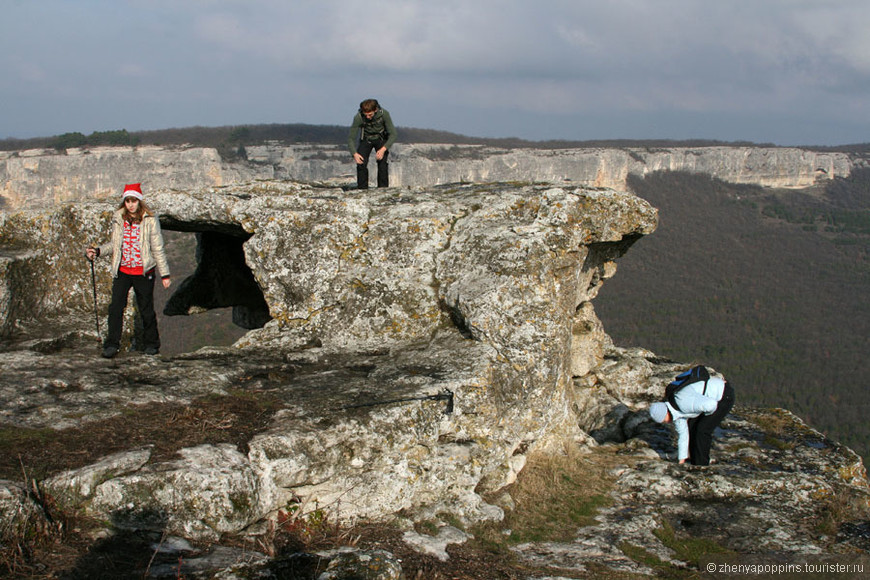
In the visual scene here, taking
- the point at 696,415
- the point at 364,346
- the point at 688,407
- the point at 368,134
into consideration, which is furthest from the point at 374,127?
the point at 696,415

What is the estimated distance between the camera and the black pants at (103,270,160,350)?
8.15 meters

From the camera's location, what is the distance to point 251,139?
86250 mm

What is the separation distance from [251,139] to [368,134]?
80.0 m

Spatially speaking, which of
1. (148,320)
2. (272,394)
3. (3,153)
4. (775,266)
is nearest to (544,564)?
(272,394)

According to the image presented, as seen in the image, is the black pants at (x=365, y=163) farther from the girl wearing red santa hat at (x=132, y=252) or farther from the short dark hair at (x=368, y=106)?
the girl wearing red santa hat at (x=132, y=252)

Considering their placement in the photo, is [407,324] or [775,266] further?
[775,266]

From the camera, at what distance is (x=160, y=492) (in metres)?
5.04

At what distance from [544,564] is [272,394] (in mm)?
3166

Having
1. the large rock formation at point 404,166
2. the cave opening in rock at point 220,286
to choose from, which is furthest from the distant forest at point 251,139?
the cave opening in rock at point 220,286

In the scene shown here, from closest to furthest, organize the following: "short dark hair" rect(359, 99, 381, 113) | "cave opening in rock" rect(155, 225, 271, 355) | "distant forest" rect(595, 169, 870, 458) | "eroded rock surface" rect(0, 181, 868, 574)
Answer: "eroded rock surface" rect(0, 181, 868, 574) < "short dark hair" rect(359, 99, 381, 113) < "cave opening in rock" rect(155, 225, 271, 355) < "distant forest" rect(595, 169, 870, 458)

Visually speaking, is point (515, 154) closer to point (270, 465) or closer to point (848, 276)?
point (848, 276)

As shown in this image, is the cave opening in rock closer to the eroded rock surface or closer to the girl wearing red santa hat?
the eroded rock surface

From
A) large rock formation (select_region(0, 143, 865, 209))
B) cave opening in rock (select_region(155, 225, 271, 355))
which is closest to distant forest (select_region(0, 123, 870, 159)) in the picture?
large rock formation (select_region(0, 143, 865, 209))

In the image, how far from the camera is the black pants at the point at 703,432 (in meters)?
8.34
